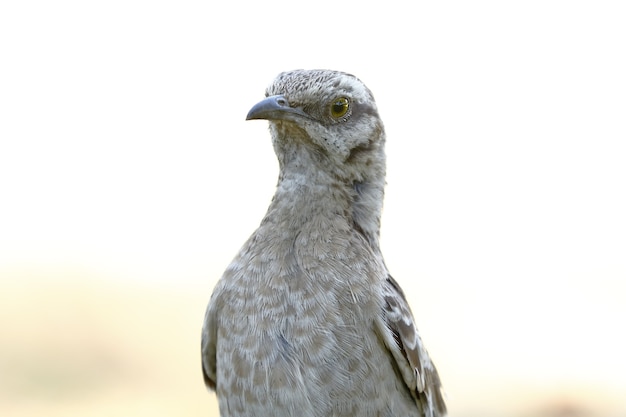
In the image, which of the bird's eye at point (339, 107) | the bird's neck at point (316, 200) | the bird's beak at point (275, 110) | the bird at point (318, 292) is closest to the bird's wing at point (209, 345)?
the bird at point (318, 292)

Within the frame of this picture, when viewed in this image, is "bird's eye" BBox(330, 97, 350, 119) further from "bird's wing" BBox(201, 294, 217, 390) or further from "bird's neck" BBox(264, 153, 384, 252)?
"bird's wing" BBox(201, 294, 217, 390)

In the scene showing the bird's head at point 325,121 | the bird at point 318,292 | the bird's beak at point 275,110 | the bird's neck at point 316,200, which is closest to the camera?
the bird at point 318,292

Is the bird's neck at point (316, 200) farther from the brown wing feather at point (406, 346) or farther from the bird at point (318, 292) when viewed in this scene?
the brown wing feather at point (406, 346)

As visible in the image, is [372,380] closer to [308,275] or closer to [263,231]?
[308,275]

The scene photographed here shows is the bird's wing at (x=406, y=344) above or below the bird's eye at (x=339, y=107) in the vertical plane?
below

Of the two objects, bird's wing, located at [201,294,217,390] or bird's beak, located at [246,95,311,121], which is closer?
bird's beak, located at [246,95,311,121]

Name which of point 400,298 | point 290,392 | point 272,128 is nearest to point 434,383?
point 400,298

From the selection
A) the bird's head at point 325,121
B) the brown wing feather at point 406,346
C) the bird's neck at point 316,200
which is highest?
the bird's head at point 325,121

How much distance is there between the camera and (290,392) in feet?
15.9

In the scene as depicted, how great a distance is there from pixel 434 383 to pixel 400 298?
709mm

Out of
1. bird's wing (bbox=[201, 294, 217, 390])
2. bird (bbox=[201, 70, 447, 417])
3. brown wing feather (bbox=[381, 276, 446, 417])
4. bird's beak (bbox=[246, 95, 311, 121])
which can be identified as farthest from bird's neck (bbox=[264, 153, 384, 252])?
bird's wing (bbox=[201, 294, 217, 390])

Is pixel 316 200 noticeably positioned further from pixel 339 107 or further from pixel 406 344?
pixel 406 344

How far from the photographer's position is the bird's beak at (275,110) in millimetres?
4973

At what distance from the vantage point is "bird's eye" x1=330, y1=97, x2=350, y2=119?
17.2ft
